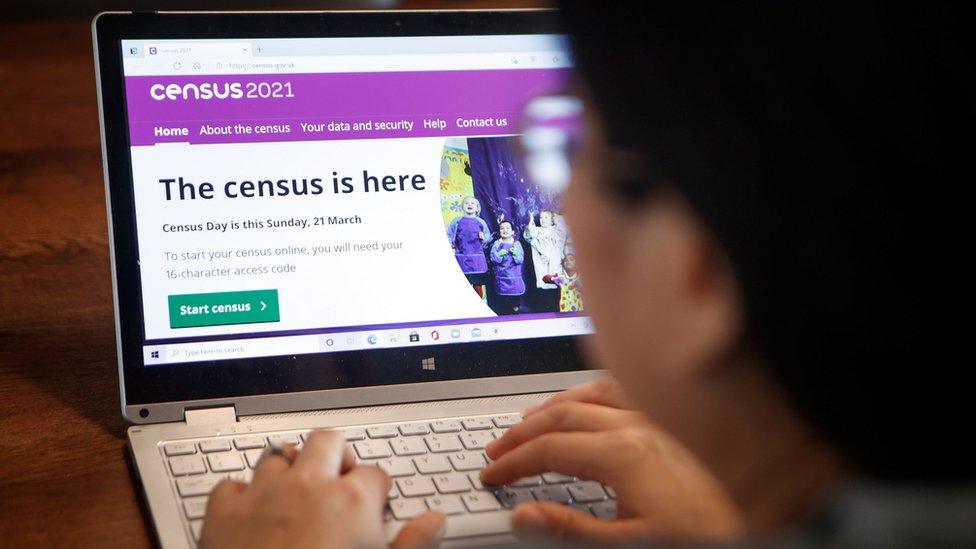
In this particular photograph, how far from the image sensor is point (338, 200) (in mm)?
959

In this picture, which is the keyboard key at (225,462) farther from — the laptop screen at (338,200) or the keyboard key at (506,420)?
the keyboard key at (506,420)

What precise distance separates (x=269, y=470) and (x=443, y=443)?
0.74 feet

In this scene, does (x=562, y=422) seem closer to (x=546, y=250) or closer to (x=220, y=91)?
(x=546, y=250)

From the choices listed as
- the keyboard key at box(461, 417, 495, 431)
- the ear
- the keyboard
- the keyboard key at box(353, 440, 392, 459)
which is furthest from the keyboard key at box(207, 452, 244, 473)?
the ear

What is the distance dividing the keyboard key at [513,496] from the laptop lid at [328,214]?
171mm

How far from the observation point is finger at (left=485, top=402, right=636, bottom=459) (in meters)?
0.81

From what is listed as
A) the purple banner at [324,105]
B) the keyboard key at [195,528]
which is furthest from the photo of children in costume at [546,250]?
the keyboard key at [195,528]

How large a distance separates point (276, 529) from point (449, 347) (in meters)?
0.37

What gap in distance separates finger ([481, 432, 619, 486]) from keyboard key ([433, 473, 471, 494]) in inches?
1.2

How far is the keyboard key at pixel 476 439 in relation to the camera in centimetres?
89

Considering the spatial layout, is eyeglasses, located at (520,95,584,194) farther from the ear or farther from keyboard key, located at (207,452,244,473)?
keyboard key, located at (207,452,244,473)

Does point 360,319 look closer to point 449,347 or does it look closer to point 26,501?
point 449,347

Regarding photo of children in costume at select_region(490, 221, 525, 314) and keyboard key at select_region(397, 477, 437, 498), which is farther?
photo of children in costume at select_region(490, 221, 525, 314)

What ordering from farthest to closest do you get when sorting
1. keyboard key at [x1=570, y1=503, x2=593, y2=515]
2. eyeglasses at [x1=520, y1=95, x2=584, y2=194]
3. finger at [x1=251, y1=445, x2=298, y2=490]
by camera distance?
keyboard key at [x1=570, y1=503, x2=593, y2=515] → finger at [x1=251, y1=445, x2=298, y2=490] → eyeglasses at [x1=520, y1=95, x2=584, y2=194]
